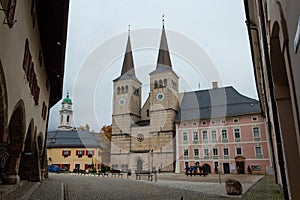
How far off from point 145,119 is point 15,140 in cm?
4246

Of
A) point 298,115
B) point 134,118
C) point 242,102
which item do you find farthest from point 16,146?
point 134,118

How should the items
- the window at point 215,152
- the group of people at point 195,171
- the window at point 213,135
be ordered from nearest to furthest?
the group of people at point 195,171, the window at point 215,152, the window at point 213,135

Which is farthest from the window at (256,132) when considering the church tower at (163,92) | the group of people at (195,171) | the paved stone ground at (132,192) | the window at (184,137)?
the paved stone ground at (132,192)

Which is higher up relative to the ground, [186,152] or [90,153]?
[90,153]

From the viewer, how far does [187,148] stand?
40.7 m

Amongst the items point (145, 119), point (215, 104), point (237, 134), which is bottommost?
point (237, 134)

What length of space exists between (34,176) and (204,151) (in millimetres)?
27945

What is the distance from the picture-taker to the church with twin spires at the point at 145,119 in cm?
4409

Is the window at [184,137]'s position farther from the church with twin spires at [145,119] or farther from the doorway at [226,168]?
the doorway at [226,168]

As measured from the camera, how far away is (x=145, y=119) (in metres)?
52.5

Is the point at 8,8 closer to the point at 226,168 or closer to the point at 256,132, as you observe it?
the point at 256,132

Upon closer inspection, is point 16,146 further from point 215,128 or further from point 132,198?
point 215,128

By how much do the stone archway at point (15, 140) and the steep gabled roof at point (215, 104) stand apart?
32475 millimetres

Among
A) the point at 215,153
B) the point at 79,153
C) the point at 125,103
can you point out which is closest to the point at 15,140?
the point at 215,153
